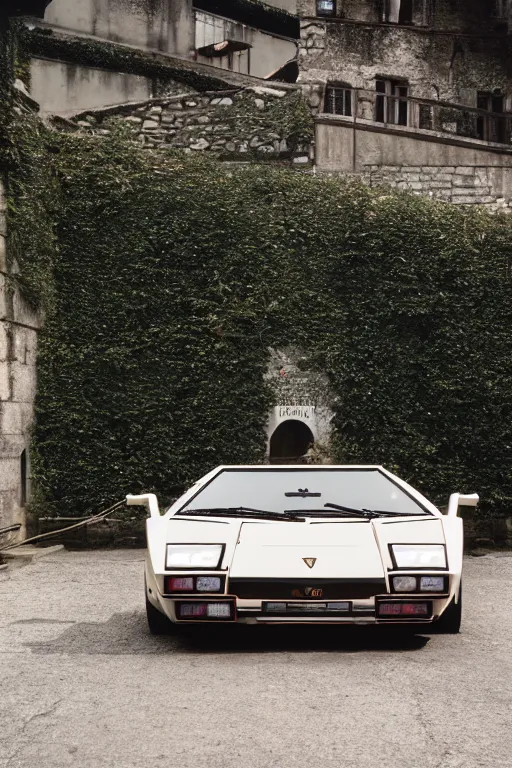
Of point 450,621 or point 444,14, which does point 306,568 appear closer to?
point 450,621

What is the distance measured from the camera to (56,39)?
86.2 feet

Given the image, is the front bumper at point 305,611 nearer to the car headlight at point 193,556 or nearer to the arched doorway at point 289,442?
the car headlight at point 193,556

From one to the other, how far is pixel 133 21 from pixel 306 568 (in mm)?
24533

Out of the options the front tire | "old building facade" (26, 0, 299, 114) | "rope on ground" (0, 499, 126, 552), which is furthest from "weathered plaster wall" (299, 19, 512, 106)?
the front tire

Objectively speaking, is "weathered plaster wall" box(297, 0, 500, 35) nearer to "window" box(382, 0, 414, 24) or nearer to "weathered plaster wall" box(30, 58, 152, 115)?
"window" box(382, 0, 414, 24)

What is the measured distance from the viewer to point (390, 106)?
28719mm

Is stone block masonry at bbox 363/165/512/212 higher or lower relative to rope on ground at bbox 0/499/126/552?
higher

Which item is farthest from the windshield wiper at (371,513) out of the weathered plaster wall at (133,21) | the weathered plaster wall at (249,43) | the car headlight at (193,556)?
the weathered plaster wall at (249,43)

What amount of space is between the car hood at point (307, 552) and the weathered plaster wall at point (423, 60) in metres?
24.0

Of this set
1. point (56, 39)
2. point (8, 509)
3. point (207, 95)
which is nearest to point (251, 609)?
point (8, 509)

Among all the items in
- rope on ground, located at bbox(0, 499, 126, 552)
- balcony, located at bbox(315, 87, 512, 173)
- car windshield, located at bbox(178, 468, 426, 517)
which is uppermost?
balcony, located at bbox(315, 87, 512, 173)

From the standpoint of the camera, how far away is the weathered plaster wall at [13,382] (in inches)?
560

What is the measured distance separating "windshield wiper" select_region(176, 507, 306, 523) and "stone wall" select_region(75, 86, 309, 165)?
11.9 meters

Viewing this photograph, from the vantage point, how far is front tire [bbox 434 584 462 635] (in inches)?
273
